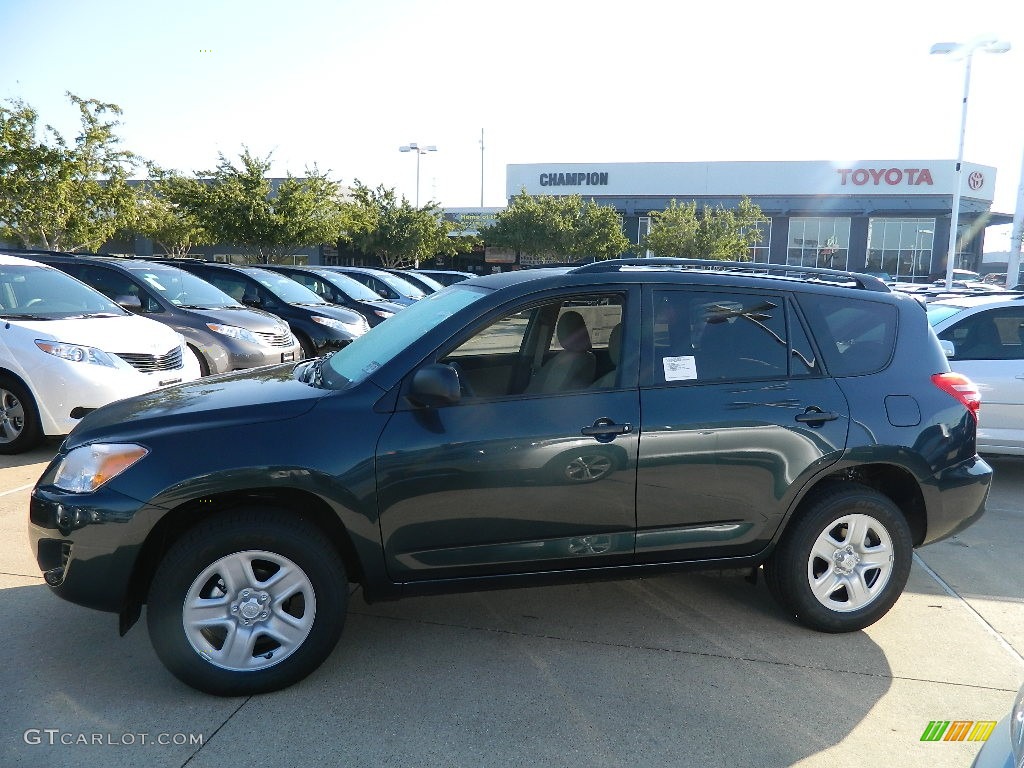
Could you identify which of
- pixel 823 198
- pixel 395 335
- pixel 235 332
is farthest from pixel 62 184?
pixel 823 198

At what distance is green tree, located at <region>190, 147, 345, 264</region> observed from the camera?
25.2 metres

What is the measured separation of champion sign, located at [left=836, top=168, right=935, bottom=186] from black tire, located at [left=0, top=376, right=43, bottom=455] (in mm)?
50665

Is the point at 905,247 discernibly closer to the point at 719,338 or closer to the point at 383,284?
the point at 383,284

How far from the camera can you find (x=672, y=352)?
12.0 ft

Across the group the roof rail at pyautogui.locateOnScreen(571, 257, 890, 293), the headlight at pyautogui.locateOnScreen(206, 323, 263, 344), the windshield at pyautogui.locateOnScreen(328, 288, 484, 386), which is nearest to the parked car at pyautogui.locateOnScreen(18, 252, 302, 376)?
the headlight at pyautogui.locateOnScreen(206, 323, 263, 344)

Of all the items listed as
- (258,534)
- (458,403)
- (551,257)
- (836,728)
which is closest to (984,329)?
(836,728)

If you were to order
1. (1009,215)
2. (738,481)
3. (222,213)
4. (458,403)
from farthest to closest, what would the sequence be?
(1009,215)
(222,213)
(738,481)
(458,403)

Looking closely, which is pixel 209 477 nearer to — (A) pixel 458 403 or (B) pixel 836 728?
(A) pixel 458 403

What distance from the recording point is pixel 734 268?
13.6 ft

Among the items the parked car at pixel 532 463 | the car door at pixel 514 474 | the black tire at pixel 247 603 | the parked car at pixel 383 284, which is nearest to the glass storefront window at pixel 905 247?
the parked car at pixel 383 284

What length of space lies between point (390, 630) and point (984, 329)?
5776mm

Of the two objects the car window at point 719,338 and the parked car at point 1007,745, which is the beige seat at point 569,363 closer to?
the car window at point 719,338

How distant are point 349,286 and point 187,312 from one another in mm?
5352

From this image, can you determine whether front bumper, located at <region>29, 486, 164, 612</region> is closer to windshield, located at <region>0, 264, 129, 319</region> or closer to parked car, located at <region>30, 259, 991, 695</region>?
parked car, located at <region>30, 259, 991, 695</region>
